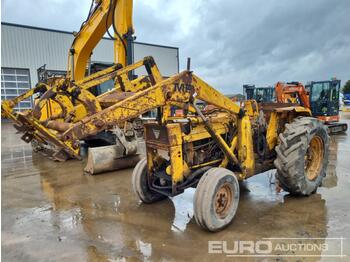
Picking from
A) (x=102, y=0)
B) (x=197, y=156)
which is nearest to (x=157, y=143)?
(x=197, y=156)

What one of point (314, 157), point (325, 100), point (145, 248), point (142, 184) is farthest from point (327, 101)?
point (145, 248)

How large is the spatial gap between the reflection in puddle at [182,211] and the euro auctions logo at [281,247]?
0.58 m

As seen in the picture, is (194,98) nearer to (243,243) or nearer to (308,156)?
(243,243)

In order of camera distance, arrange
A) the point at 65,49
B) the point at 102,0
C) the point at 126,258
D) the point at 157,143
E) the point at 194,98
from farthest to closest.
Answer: the point at 65,49 < the point at 102,0 < the point at 157,143 < the point at 194,98 < the point at 126,258

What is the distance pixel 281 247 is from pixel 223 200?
865 millimetres

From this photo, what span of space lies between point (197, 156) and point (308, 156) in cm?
211

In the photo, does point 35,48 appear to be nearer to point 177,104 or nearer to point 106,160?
point 106,160

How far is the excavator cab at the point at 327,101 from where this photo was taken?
12.2 meters

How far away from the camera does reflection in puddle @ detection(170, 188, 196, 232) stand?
3.73 metres

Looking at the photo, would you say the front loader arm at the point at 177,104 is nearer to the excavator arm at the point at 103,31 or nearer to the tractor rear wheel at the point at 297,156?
the tractor rear wheel at the point at 297,156

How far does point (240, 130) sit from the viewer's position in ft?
13.7

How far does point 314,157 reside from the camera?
192 inches

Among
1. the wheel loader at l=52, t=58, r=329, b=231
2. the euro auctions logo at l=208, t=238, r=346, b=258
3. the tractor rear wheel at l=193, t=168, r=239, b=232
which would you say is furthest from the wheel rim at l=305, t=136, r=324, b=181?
the tractor rear wheel at l=193, t=168, r=239, b=232

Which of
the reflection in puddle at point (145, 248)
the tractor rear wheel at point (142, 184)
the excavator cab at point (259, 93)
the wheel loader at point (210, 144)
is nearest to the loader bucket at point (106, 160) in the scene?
the wheel loader at point (210, 144)
